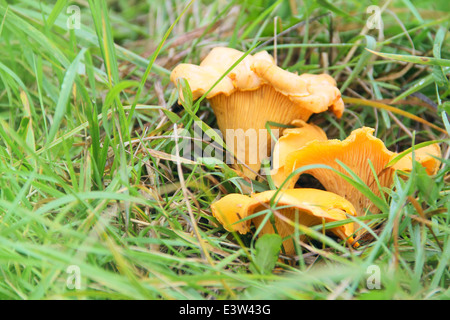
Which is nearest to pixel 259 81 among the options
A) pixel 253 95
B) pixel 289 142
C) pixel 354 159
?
pixel 253 95

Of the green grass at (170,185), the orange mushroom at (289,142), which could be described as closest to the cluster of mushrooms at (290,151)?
the orange mushroom at (289,142)

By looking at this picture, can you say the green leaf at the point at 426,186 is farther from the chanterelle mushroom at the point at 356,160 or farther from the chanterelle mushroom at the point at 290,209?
the chanterelle mushroom at the point at 290,209

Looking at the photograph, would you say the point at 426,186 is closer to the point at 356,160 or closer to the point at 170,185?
the point at 356,160

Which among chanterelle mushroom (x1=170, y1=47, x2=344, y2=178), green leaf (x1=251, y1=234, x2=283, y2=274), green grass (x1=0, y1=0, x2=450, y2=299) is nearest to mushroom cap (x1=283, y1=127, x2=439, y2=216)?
green grass (x1=0, y1=0, x2=450, y2=299)

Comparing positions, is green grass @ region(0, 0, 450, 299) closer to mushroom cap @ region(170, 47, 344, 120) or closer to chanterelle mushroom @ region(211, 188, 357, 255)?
chanterelle mushroom @ region(211, 188, 357, 255)

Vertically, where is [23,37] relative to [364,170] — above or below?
above
